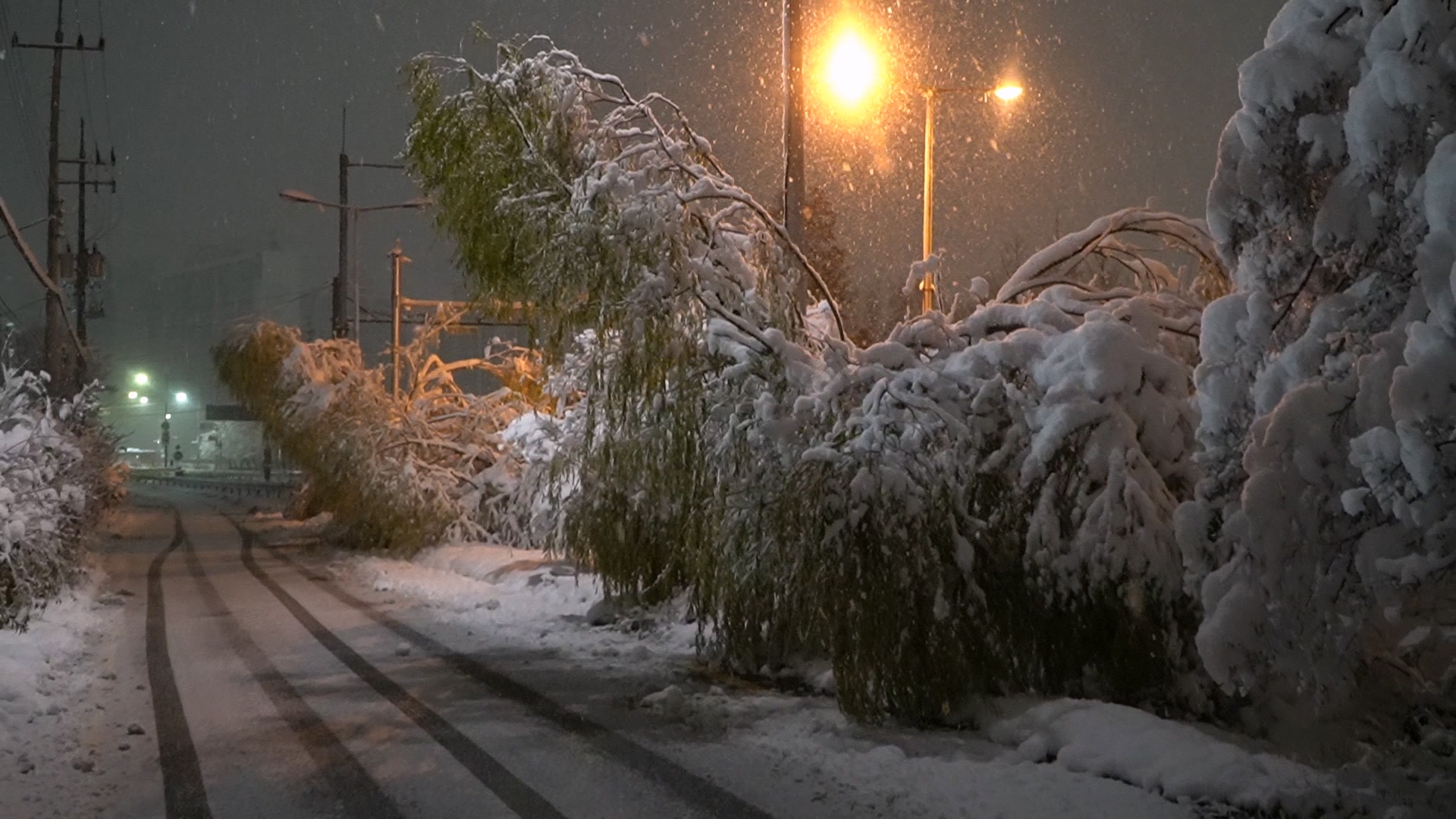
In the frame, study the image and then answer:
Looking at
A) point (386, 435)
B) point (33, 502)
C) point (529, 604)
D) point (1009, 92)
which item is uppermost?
point (1009, 92)

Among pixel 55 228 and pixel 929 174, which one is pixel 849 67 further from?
pixel 55 228

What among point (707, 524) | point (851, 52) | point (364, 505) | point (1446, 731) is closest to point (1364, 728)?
point (1446, 731)

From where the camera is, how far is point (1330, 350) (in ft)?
20.9

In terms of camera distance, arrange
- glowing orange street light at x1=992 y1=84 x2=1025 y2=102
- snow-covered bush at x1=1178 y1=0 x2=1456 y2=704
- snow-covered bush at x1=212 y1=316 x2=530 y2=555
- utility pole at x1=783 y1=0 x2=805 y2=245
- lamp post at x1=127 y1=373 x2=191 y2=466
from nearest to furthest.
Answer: snow-covered bush at x1=1178 y1=0 x2=1456 y2=704, utility pole at x1=783 y1=0 x2=805 y2=245, glowing orange street light at x1=992 y1=84 x2=1025 y2=102, snow-covered bush at x1=212 y1=316 x2=530 y2=555, lamp post at x1=127 y1=373 x2=191 y2=466

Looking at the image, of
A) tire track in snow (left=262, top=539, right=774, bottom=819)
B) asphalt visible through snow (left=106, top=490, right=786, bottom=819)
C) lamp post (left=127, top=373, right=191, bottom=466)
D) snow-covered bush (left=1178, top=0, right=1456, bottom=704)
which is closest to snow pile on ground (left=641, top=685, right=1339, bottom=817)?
snow-covered bush (left=1178, top=0, right=1456, bottom=704)

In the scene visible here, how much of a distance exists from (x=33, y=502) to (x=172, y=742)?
6906 mm

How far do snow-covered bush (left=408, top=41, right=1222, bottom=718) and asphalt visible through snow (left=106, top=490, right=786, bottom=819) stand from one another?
76.8 inches

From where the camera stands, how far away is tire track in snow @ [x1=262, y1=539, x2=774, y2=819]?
6980mm

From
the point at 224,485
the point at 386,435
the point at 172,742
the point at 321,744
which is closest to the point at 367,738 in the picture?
the point at 321,744

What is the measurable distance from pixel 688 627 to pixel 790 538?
5.07m

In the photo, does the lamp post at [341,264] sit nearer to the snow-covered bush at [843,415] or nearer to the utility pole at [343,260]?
the utility pole at [343,260]

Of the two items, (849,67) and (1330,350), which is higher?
(849,67)

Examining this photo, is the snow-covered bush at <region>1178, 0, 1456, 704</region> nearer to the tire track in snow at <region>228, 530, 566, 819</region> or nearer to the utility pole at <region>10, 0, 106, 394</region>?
the tire track in snow at <region>228, 530, 566, 819</region>

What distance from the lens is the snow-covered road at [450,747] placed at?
6988 mm
